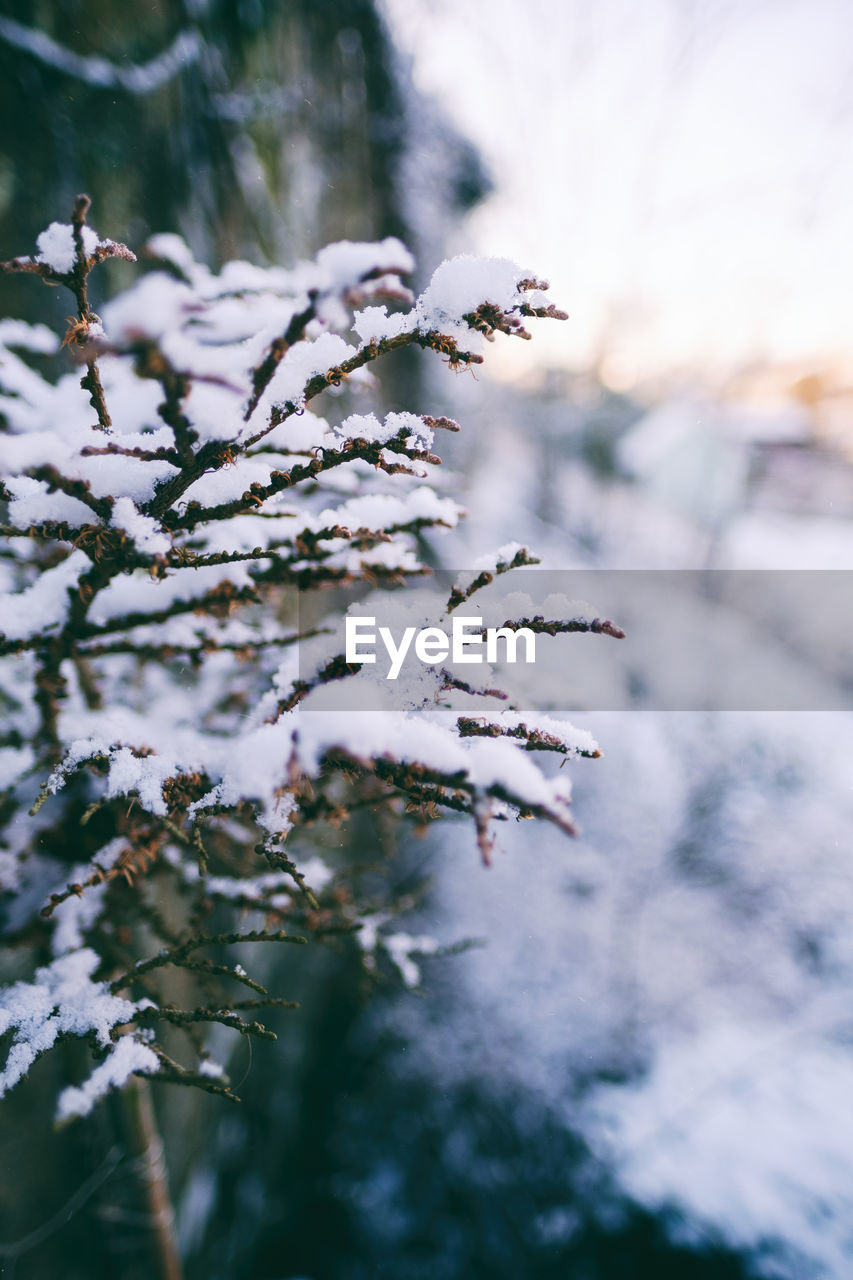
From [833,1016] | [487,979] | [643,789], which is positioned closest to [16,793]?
[487,979]

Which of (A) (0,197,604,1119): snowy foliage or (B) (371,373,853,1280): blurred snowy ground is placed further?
(B) (371,373,853,1280): blurred snowy ground

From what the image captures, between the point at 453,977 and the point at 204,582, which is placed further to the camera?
the point at 453,977

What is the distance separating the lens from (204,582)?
3.94ft

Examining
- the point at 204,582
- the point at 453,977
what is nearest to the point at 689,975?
the point at 453,977

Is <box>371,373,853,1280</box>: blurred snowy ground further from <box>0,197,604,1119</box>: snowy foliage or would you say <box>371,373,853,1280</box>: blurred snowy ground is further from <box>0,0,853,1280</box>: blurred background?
<box>0,197,604,1119</box>: snowy foliage

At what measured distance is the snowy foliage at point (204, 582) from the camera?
0.77 metres

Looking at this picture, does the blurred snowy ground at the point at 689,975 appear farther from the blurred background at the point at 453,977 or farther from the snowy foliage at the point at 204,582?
the snowy foliage at the point at 204,582

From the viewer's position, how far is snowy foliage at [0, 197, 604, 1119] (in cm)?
77

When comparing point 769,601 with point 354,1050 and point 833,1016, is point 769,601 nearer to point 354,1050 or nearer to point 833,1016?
point 833,1016

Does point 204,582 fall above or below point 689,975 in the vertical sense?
above

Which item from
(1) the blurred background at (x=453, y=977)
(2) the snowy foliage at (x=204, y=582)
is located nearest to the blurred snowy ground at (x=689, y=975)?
(1) the blurred background at (x=453, y=977)

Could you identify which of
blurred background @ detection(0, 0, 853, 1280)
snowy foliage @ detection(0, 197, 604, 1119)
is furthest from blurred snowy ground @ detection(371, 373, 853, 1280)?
snowy foliage @ detection(0, 197, 604, 1119)

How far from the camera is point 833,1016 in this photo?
4.48 metres

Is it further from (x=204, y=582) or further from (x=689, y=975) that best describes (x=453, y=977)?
(x=204, y=582)
